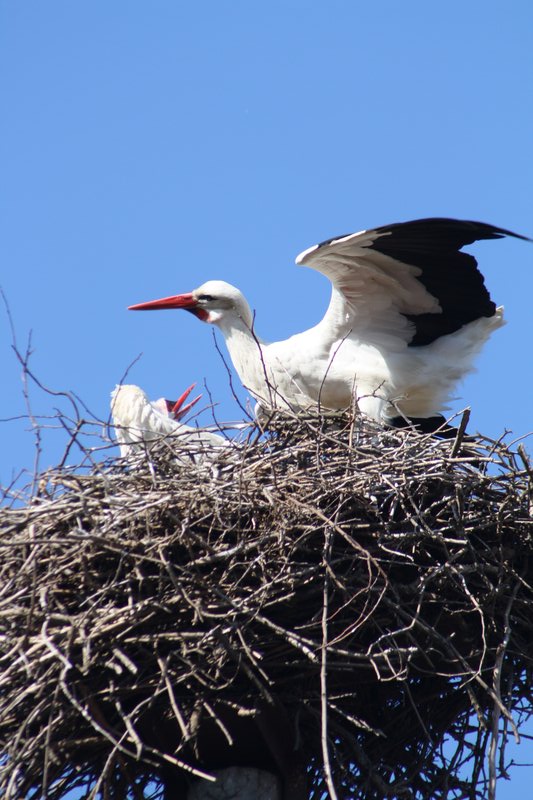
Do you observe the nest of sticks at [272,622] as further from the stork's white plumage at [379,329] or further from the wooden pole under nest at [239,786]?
the stork's white plumage at [379,329]

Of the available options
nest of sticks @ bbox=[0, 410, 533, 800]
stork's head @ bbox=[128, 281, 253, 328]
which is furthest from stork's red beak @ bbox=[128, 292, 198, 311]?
nest of sticks @ bbox=[0, 410, 533, 800]

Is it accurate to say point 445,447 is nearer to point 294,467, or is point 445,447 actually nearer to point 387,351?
point 294,467

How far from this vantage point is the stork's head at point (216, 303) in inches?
219

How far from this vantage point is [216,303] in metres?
5.59

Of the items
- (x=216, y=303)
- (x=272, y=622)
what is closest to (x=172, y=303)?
(x=216, y=303)

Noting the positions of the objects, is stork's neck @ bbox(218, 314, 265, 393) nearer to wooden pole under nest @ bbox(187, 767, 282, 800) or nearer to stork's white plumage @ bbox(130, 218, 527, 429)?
stork's white plumage @ bbox(130, 218, 527, 429)

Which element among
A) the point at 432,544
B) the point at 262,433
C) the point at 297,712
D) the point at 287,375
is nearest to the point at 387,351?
the point at 287,375

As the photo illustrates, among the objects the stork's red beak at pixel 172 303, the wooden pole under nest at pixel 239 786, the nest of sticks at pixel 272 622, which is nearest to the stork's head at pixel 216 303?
the stork's red beak at pixel 172 303

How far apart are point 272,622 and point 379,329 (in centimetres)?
219

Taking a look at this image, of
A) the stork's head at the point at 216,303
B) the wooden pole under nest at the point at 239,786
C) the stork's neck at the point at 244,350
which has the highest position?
the stork's head at the point at 216,303

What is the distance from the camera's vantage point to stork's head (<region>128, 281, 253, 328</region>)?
18.2 feet

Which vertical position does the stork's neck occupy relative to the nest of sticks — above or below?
above

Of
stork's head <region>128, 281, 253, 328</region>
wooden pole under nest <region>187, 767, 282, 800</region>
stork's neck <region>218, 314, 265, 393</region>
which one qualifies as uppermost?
stork's head <region>128, 281, 253, 328</region>

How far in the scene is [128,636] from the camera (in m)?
3.50
